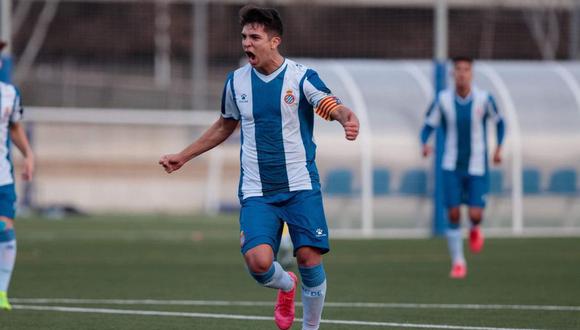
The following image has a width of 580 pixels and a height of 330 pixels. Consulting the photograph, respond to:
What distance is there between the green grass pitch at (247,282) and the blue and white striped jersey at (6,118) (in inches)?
46.0

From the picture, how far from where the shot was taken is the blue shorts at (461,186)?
1491cm

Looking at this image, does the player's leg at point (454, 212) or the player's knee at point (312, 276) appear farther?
the player's leg at point (454, 212)

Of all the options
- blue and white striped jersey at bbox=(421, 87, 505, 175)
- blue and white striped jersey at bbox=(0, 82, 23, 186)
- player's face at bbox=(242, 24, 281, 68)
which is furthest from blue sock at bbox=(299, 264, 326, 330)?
blue and white striped jersey at bbox=(421, 87, 505, 175)

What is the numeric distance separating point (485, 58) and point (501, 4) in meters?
3.64

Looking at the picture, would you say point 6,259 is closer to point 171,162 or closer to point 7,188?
point 7,188

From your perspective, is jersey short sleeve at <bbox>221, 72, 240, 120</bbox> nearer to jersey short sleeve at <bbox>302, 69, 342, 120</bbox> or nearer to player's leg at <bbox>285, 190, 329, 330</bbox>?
jersey short sleeve at <bbox>302, 69, 342, 120</bbox>

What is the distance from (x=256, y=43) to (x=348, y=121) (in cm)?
98

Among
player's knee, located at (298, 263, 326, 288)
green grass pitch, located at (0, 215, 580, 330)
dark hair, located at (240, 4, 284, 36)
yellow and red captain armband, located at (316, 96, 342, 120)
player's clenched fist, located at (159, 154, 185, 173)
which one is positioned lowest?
green grass pitch, located at (0, 215, 580, 330)

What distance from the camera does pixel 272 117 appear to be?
8.33 meters

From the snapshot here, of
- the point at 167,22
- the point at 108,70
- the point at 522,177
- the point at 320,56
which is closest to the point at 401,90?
the point at 522,177

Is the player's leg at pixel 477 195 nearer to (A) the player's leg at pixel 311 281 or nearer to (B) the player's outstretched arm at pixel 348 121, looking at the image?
(A) the player's leg at pixel 311 281

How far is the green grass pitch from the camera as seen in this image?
10086 millimetres

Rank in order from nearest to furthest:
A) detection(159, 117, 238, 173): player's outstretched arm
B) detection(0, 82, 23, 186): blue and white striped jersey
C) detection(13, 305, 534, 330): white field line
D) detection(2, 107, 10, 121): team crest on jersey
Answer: detection(159, 117, 238, 173): player's outstretched arm
detection(13, 305, 534, 330): white field line
detection(0, 82, 23, 186): blue and white striped jersey
detection(2, 107, 10, 121): team crest on jersey

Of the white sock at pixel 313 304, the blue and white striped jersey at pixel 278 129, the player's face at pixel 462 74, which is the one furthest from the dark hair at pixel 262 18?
the player's face at pixel 462 74
